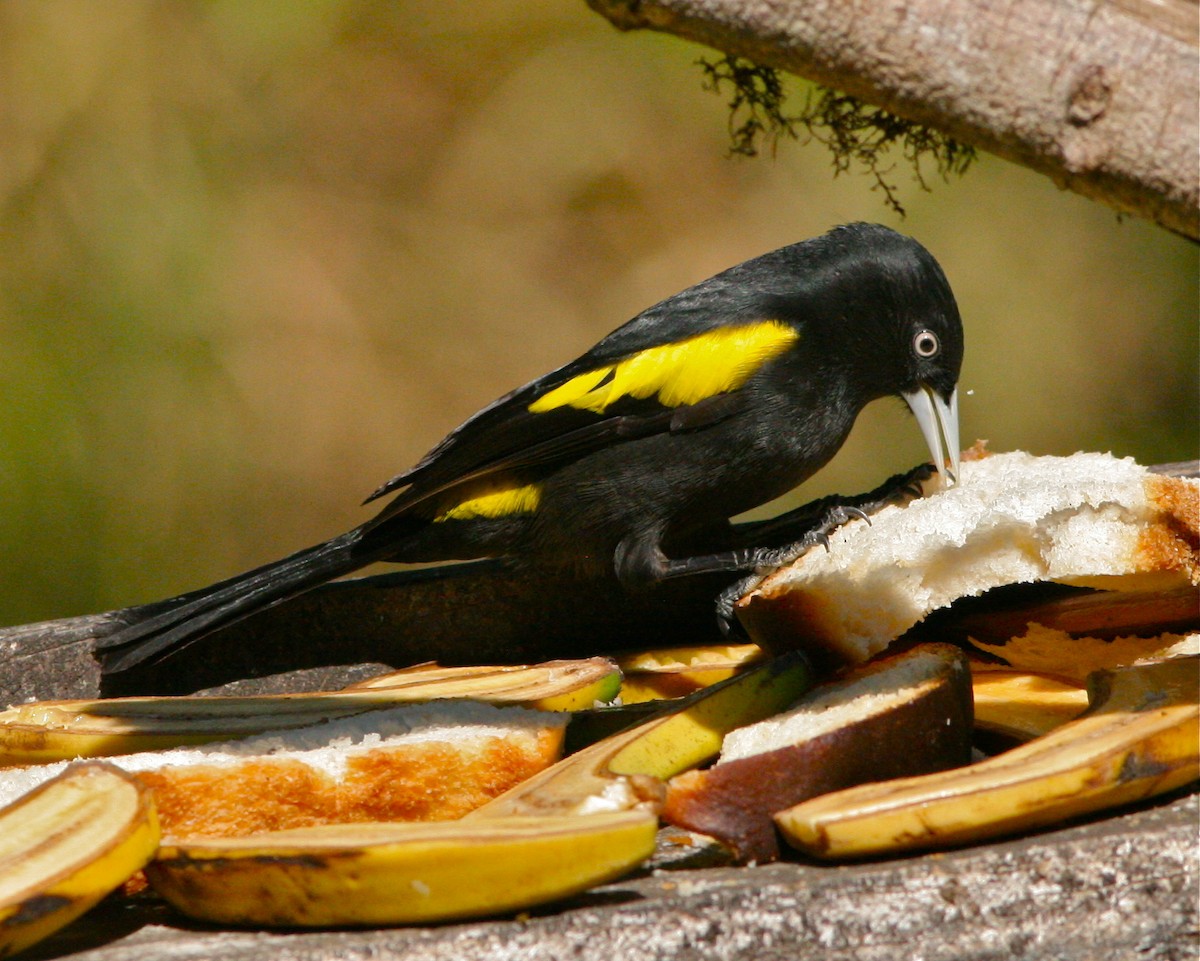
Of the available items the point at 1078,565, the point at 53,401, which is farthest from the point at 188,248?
the point at 1078,565

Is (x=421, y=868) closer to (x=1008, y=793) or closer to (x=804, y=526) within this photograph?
(x=1008, y=793)

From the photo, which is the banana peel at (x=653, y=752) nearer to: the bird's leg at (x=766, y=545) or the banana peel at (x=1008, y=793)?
the banana peel at (x=1008, y=793)

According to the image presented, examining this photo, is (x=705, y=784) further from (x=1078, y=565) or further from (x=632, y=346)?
(x=632, y=346)

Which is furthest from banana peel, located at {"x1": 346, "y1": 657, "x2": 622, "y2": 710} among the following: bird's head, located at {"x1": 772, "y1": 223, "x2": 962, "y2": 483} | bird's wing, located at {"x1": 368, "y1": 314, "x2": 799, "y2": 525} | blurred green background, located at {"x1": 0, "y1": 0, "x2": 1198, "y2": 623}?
blurred green background, located at {"x1": 0, "y1": 0, "x2": 1198, "y2": 623}

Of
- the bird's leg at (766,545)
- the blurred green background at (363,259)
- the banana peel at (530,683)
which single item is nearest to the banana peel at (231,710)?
the banana peel at (530,683)

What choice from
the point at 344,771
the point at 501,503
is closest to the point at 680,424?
the point at 501,503

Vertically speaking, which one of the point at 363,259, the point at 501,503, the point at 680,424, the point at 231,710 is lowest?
the point at 231,710

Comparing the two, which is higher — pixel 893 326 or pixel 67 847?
pixel 893 326
